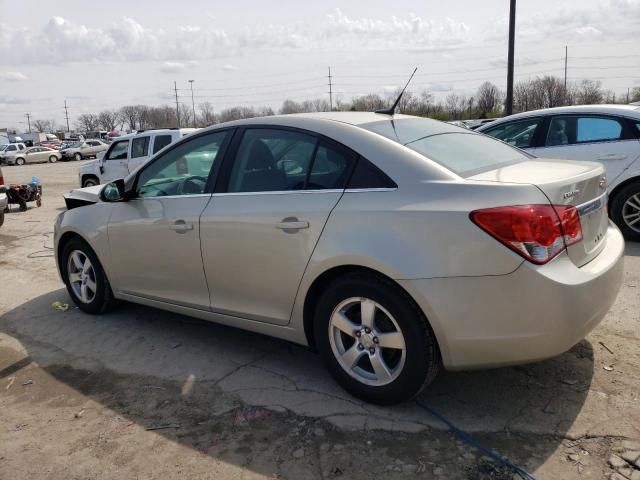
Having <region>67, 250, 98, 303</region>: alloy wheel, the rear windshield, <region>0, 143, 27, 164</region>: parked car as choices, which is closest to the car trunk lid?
the rear windshield

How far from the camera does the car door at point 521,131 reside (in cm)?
724

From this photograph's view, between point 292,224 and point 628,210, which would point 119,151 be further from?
point 292,224

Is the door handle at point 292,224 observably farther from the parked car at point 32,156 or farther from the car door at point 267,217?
the parked car at point 32,156

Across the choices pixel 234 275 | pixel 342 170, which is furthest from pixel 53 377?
pixel 342 170

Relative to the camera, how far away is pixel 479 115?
56906 millimetres

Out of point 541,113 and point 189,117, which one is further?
point 189,117

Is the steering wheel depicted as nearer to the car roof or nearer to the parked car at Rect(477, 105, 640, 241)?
the parked car at Rect(477, 105, 640, 241)

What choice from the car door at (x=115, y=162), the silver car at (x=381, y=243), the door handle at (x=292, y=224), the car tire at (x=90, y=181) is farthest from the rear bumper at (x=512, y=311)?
the car tire at (x=90, y=181)

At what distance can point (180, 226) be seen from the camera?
400cm

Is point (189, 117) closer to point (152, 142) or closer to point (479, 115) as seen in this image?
point (479, 115)

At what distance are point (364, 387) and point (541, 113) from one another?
5382 mm

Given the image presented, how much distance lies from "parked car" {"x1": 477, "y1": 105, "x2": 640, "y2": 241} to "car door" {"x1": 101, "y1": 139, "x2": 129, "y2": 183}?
33.6 feet

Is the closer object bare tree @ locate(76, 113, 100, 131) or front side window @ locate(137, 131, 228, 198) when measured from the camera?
front side window @ locate(137, 131, 228, 198)

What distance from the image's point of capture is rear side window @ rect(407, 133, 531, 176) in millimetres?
3166
